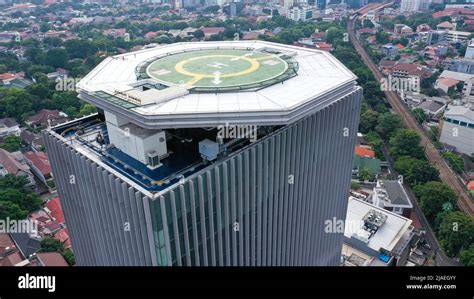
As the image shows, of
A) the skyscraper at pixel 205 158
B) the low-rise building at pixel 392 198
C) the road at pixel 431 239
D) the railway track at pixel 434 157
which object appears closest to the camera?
the skyscraper at pixel 205 158

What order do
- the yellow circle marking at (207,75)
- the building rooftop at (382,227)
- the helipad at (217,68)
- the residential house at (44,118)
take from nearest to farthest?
the helipad at (217,68) → the yellow circle marking at (207,75) → the building rooftop at (382,227) → the residential house at (44,118)

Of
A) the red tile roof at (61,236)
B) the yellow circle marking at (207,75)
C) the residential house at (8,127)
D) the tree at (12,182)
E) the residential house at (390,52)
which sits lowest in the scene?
the red tile roof at (61,236)

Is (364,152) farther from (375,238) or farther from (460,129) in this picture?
(375,238)

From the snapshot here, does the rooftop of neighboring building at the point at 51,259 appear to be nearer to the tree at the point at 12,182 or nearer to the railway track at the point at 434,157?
the tree at the point at 12,182

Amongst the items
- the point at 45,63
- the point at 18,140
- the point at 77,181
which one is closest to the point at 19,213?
the point at 18,140

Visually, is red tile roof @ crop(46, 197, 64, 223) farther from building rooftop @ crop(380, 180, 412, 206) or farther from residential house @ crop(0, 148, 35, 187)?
building rooftop @ crop(380, 180, 412, 206)

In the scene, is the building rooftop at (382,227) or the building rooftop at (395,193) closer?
the building rooftop at (382,227)

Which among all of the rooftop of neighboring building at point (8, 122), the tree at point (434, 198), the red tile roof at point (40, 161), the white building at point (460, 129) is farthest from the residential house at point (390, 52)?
the rooftop of neighboring building at point (8, 122)

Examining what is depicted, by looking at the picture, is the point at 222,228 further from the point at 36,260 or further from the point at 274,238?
the point at 36,260

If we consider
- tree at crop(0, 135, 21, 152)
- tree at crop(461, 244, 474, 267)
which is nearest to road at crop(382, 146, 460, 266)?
tree at crop(461, 244, 474, 267)
